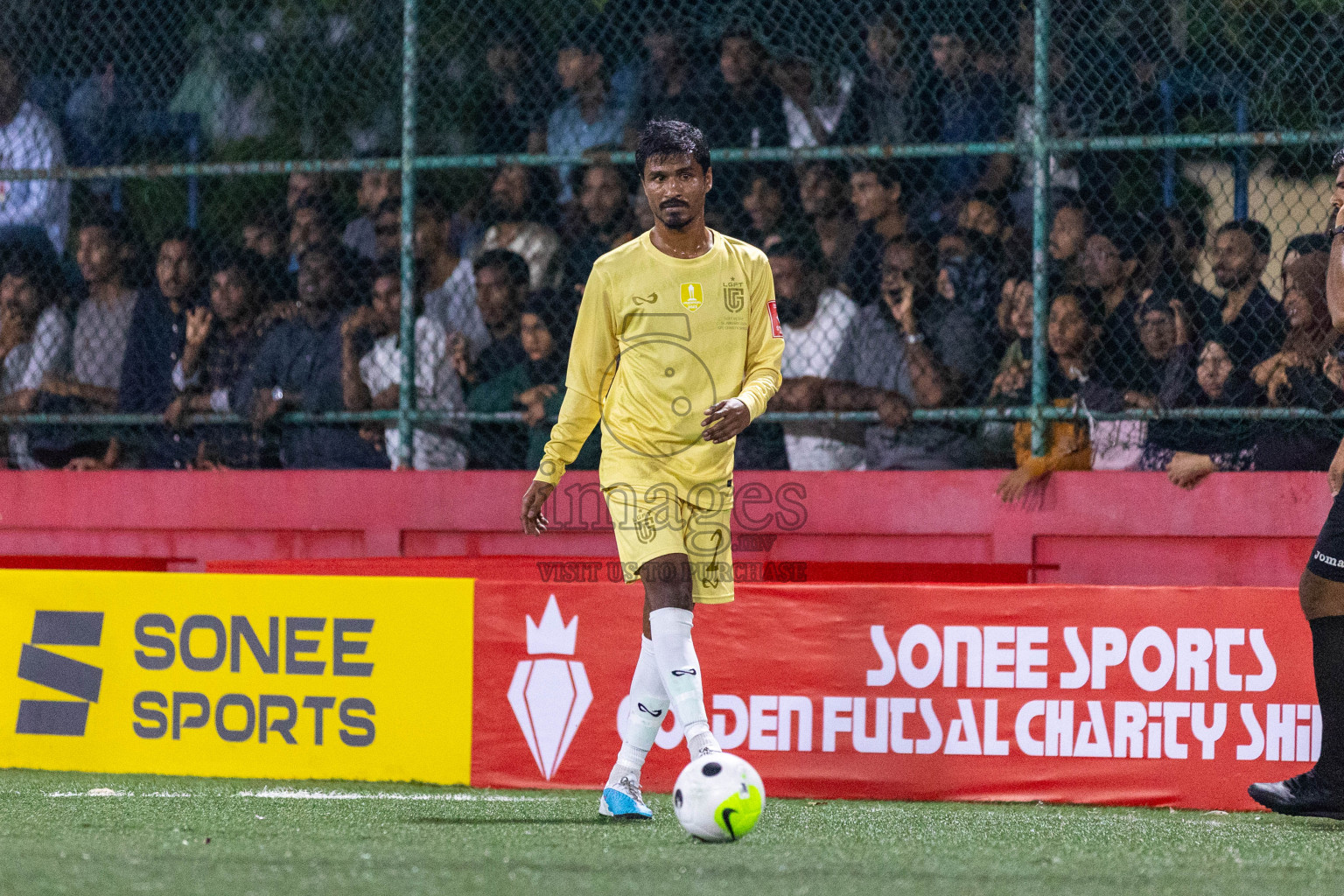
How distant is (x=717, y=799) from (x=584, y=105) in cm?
464

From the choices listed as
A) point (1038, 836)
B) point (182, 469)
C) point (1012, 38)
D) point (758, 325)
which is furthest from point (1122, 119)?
point (182, 469)

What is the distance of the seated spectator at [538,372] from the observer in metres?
7.93

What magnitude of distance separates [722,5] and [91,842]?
5024 millimetres

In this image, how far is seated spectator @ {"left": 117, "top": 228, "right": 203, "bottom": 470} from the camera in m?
8.38

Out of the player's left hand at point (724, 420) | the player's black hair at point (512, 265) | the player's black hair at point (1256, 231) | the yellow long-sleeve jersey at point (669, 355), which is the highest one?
the player's black hair at point (512, 265)

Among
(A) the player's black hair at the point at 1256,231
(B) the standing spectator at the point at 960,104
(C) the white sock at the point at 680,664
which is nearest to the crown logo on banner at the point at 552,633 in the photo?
(C) the white sock at the point at 680,664

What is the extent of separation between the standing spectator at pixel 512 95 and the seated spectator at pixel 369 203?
1.56 ft

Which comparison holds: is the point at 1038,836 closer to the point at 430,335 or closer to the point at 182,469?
the point at 430,335

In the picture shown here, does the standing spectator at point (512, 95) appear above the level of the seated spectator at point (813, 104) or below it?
above

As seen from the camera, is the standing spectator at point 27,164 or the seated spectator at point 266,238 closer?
the seated spectator at point 266,238

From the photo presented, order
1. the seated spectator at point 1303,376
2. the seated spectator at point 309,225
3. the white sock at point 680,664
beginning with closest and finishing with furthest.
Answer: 1. the white sock at point 680,664
2. the seated spectator at point 1303,376
3. the seated spectator at point 309,225

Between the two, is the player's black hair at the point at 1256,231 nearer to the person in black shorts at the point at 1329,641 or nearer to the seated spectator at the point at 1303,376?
the seated spectator at the point at 1303,376

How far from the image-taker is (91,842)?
453 cm

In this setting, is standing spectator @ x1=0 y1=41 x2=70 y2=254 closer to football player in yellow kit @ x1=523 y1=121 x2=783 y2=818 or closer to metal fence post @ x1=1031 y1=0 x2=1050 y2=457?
football player in yellow kit @ x1=523 y1=121 x2=783 y2=818
